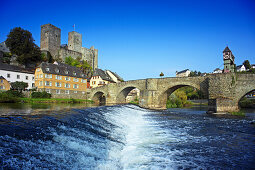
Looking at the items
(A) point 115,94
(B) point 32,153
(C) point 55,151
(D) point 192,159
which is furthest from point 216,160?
(A) point 115,94

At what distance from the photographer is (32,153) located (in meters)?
3.50

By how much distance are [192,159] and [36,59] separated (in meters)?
46.3

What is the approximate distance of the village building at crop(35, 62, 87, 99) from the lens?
3381 cm

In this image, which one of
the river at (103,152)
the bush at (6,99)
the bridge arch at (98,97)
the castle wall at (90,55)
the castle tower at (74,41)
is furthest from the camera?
the castle wall at (90,55)

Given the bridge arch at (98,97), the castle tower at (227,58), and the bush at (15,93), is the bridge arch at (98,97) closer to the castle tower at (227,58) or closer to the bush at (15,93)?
the bush at (15,93)

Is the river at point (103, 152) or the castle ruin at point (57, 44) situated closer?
the river at point (103, 152)

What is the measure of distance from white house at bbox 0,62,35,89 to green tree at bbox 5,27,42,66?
4513 millimetres

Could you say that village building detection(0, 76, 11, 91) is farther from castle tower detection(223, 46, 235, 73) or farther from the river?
castle tower detection(223, 46, 235, 73)

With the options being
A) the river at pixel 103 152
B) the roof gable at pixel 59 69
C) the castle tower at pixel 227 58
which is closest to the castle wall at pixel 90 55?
the roof gable at pixel 59 69

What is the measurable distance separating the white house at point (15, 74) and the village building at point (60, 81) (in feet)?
7.29

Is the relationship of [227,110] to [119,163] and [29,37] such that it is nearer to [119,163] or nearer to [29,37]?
[119,163]

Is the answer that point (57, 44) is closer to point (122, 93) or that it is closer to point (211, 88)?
point (122, 93)

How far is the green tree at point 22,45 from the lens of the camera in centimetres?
3997

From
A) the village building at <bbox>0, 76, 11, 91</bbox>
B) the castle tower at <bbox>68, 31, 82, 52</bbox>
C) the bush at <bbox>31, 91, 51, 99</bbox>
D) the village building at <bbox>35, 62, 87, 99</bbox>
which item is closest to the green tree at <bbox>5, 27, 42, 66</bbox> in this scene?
the village building at <bbox>35, 62, 87, 99</bbox>
